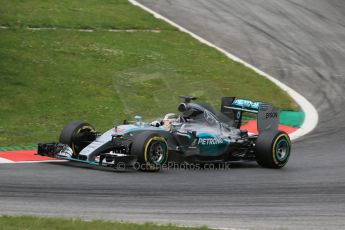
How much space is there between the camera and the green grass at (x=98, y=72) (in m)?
16.8

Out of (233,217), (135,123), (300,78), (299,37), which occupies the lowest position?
(233,217)

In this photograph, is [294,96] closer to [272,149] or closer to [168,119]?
[272,149]

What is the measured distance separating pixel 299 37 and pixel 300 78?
15.2 ft

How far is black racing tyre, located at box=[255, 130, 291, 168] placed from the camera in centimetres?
1641

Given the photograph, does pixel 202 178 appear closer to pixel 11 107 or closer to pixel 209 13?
pixel 11 107

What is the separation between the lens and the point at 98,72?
82.3ft

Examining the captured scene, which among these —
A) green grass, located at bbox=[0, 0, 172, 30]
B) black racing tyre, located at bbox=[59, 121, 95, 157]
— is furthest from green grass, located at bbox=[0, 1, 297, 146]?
black racing tyre, located at bbox=[59, 121, 95, 157]

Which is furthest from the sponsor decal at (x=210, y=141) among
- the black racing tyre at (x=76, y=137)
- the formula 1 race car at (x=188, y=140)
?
the black racing tyre at (x=76, y=137)

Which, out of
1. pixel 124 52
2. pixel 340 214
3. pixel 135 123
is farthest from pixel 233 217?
pixel 124 52

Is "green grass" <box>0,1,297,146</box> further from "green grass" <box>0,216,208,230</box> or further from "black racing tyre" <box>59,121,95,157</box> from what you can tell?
"green grass" <box>0,216,208,230</box>

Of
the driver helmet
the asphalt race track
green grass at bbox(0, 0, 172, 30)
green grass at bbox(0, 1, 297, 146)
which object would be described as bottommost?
the asphalt race track

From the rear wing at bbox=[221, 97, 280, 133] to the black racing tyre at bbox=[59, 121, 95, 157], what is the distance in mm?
2944

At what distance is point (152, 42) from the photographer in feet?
94.8

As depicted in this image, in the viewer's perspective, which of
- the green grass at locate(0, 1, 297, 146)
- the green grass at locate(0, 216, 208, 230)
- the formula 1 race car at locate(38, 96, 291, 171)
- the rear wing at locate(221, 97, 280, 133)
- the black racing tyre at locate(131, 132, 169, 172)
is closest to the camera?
the green grass at locate(0, 216, 208, 230)
